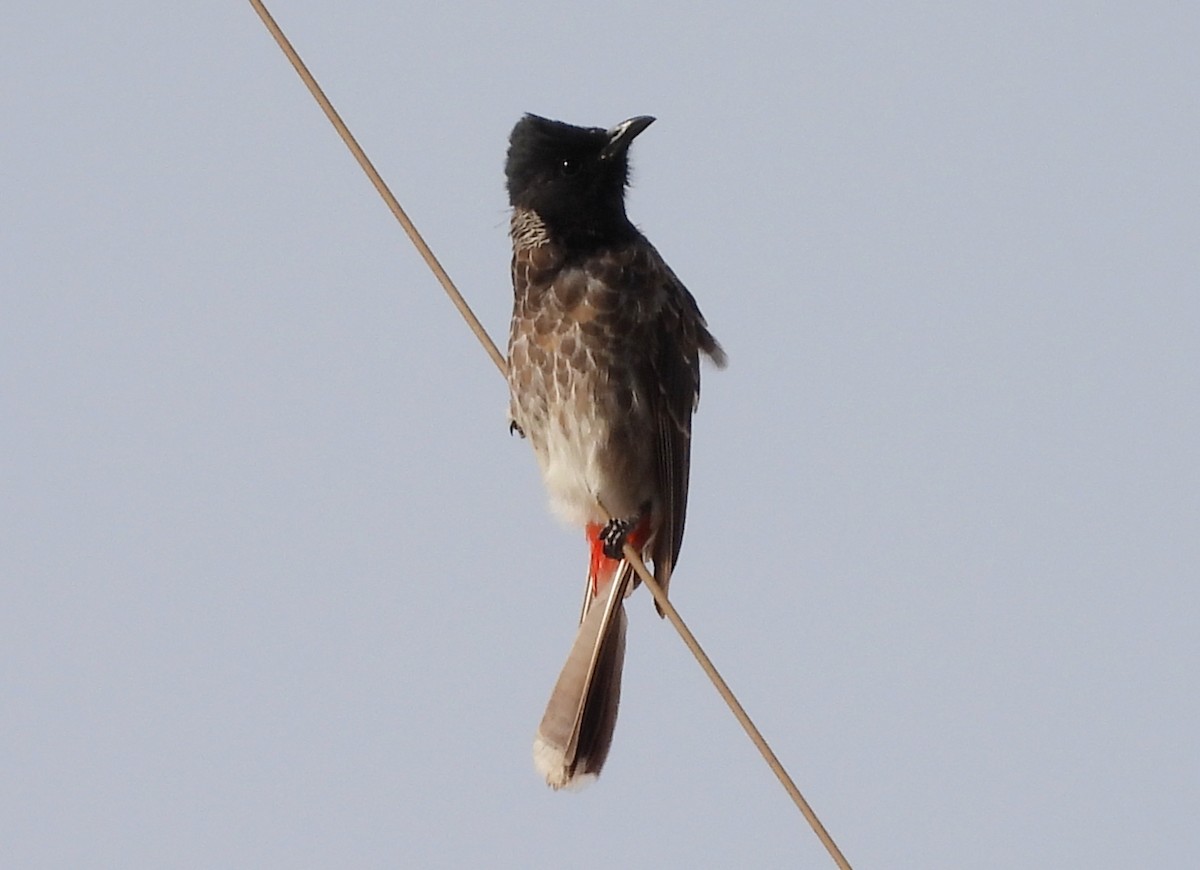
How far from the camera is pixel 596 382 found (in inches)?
237

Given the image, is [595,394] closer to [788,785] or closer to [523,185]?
[523,185]

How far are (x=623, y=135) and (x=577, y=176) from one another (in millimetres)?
198

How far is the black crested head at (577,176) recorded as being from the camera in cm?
630

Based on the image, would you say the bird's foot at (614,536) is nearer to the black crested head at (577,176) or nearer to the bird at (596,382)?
the bird at (596,382)

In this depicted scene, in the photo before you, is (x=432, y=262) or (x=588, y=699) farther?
(x=588, y=699)

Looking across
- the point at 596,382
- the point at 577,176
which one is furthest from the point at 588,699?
the point at 577,176

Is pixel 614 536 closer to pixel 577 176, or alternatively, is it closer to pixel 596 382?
pixel 596 382

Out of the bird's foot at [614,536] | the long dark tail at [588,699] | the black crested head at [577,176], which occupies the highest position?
the black crested head at [577,176]

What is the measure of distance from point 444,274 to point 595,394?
1.39 m

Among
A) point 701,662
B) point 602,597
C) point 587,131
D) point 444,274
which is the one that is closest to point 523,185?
point 587,131

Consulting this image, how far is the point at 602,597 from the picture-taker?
628 cm

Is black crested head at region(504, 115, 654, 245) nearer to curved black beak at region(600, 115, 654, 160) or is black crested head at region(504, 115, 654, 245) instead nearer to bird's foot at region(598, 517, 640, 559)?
curved black beak at region(600, 115, 654, 160)

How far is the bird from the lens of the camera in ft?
19.9

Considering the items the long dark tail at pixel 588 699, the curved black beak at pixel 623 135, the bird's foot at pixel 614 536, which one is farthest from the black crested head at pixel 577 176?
the long dark tail at pixel 588 699
